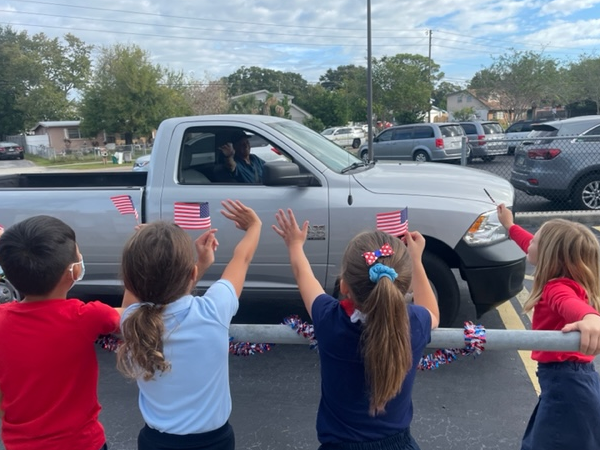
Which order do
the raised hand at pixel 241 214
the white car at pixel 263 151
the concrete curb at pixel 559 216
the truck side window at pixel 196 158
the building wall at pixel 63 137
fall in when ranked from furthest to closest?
the building wall at pixel 63 137
the concrete curb at pixel 559 216
the white car at pixel 263 151
the truck side window at pixel 196 158
the raised hand at pixel 241 214

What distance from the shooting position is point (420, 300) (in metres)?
2.18

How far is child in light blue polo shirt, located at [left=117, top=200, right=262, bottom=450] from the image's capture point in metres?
1.83

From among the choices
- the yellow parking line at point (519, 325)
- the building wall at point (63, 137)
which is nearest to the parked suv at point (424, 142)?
the yellow parking line at point (519, 325)

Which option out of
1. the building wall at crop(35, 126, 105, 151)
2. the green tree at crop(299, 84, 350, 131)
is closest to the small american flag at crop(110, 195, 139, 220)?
the green tree at crop(299, 84, 350, 131)

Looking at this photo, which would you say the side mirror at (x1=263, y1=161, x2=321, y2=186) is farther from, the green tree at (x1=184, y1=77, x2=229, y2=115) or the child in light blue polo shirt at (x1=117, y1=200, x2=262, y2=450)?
the green tree at (x1=184, y1=77, x2=229, y2=115)

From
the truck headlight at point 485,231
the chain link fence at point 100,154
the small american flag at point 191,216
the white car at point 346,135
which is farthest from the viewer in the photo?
the white car at point 346,135

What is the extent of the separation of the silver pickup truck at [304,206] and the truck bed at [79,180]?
1.43 metres

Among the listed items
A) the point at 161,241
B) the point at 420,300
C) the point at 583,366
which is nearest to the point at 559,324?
the point at 583,366

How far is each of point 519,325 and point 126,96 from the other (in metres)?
43.0

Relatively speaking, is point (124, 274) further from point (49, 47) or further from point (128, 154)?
point (49, 47)

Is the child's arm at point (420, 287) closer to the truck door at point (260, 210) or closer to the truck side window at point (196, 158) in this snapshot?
the truck door at point (260, 210)

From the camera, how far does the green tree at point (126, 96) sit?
42812mm

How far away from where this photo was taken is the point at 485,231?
4156mm

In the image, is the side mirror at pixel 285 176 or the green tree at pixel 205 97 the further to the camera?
the green tree at pixel 205 97
